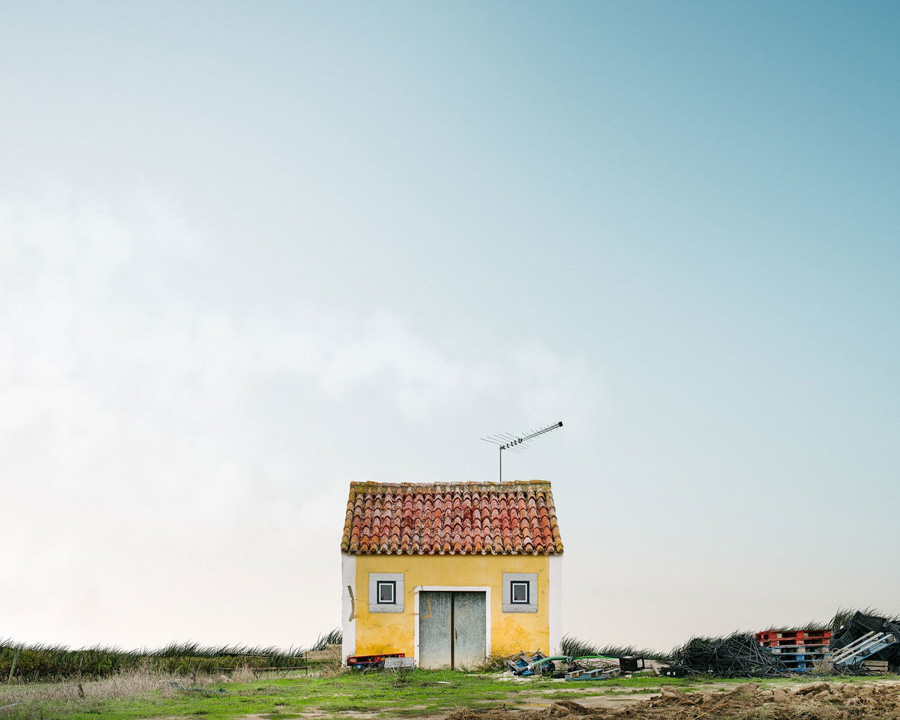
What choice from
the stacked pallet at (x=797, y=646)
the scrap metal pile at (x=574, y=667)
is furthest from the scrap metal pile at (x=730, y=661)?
the scrap metal pile at (x=574, y=667)

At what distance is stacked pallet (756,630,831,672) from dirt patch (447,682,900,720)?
5407mm

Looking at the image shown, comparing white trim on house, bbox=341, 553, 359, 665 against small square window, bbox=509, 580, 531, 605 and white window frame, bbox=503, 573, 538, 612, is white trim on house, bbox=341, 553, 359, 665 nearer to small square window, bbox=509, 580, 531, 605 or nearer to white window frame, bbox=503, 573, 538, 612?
white window frame, bbox=503, 573, 538, 612

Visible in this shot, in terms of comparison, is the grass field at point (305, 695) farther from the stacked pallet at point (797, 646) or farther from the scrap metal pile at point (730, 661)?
the stacked pallet at point (797, 646)

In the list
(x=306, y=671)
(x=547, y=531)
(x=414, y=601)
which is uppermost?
(x=547, y=531)

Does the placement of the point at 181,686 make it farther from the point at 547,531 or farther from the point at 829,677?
the point at 829,677

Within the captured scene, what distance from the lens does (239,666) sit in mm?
25109

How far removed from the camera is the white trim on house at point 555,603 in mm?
22656

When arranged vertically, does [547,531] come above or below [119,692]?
above

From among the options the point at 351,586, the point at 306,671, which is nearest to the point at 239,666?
the point at 306,671

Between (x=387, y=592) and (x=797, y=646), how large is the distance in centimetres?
972

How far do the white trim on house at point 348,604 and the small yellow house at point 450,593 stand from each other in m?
0.02

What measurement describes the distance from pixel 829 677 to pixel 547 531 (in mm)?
7187

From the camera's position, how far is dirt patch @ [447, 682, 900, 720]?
13.1 metres

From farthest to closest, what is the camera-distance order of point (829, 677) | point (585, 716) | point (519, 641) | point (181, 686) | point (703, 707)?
point (519, 641) < point (829, 677) < point (181, 686) < point (703, 707) < point (585, 716)
